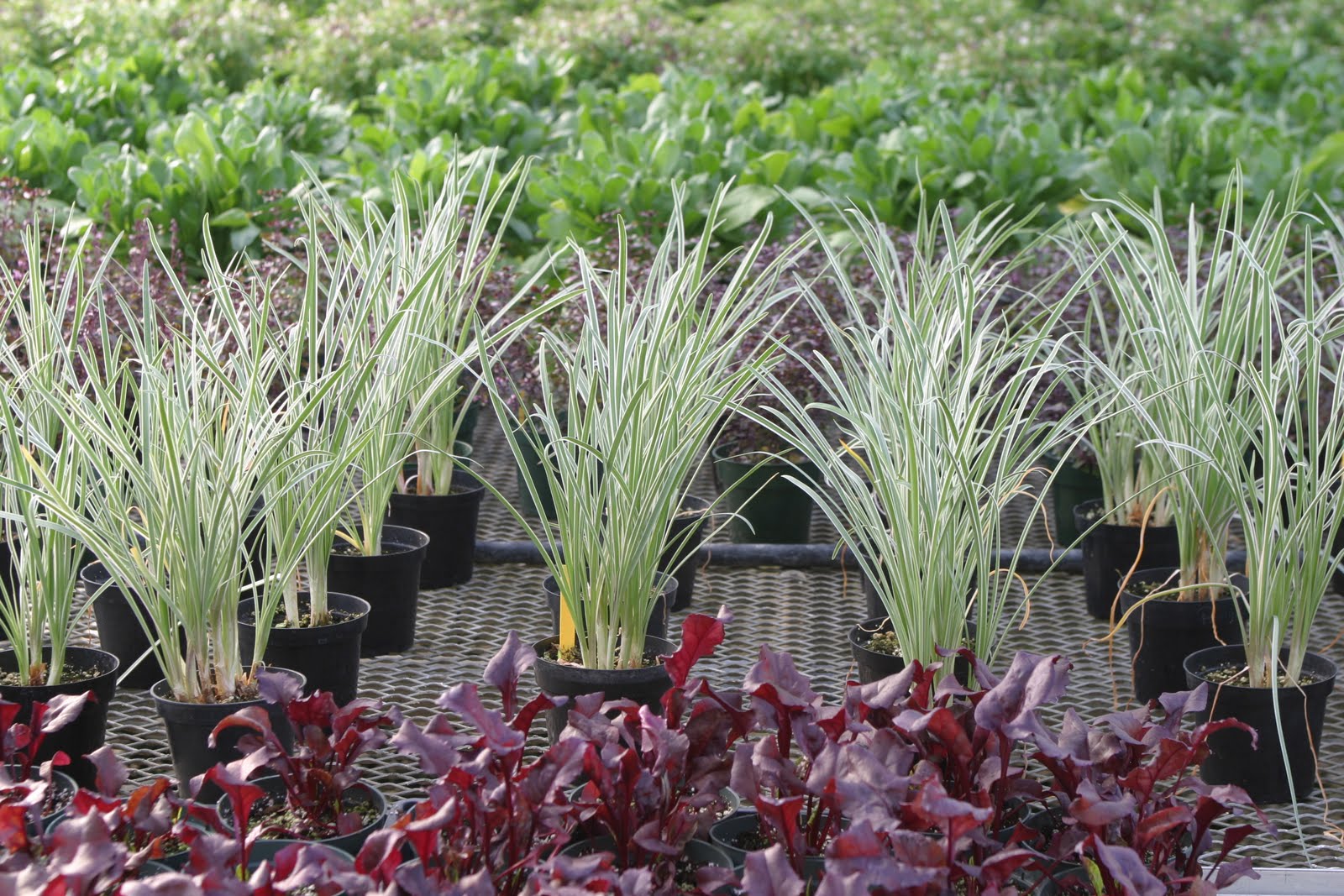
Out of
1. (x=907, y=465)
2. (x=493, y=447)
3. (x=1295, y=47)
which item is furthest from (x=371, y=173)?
(x=1295, y=47)

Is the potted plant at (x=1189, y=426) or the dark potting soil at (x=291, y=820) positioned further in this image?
the potted plant at (x=1189, y=426)

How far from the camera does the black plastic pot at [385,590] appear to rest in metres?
2.11

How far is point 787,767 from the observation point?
4.38 ft

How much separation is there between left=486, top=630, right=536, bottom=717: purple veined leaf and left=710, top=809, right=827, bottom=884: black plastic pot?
0.25 m

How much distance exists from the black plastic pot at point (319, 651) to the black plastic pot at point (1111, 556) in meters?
1.17

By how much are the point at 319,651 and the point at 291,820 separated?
0.43 meters

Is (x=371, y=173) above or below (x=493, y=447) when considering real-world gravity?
above

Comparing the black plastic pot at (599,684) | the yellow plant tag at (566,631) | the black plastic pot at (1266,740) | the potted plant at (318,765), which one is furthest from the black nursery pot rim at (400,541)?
the black plastic pot at (1266,740)

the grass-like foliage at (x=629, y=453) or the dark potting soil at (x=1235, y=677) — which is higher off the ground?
the grass-like foliage at (x=629, y=453)

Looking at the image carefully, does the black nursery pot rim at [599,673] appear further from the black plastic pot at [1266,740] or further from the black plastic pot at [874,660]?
the black plastic pot at [1266,740]

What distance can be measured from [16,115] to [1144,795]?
15.5ft

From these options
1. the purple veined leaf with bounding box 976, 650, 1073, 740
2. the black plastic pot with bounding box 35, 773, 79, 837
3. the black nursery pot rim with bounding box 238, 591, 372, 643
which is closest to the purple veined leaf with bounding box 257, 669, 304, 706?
the black plastic pot with bounding box 35, 773, 79, 837

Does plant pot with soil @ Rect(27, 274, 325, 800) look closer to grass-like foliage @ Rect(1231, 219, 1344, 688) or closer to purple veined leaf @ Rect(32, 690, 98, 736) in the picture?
purple veined leaf @ Rect(32, 690, 98, 736)

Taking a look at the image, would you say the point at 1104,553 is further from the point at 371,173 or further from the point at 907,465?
the point at 371,173
